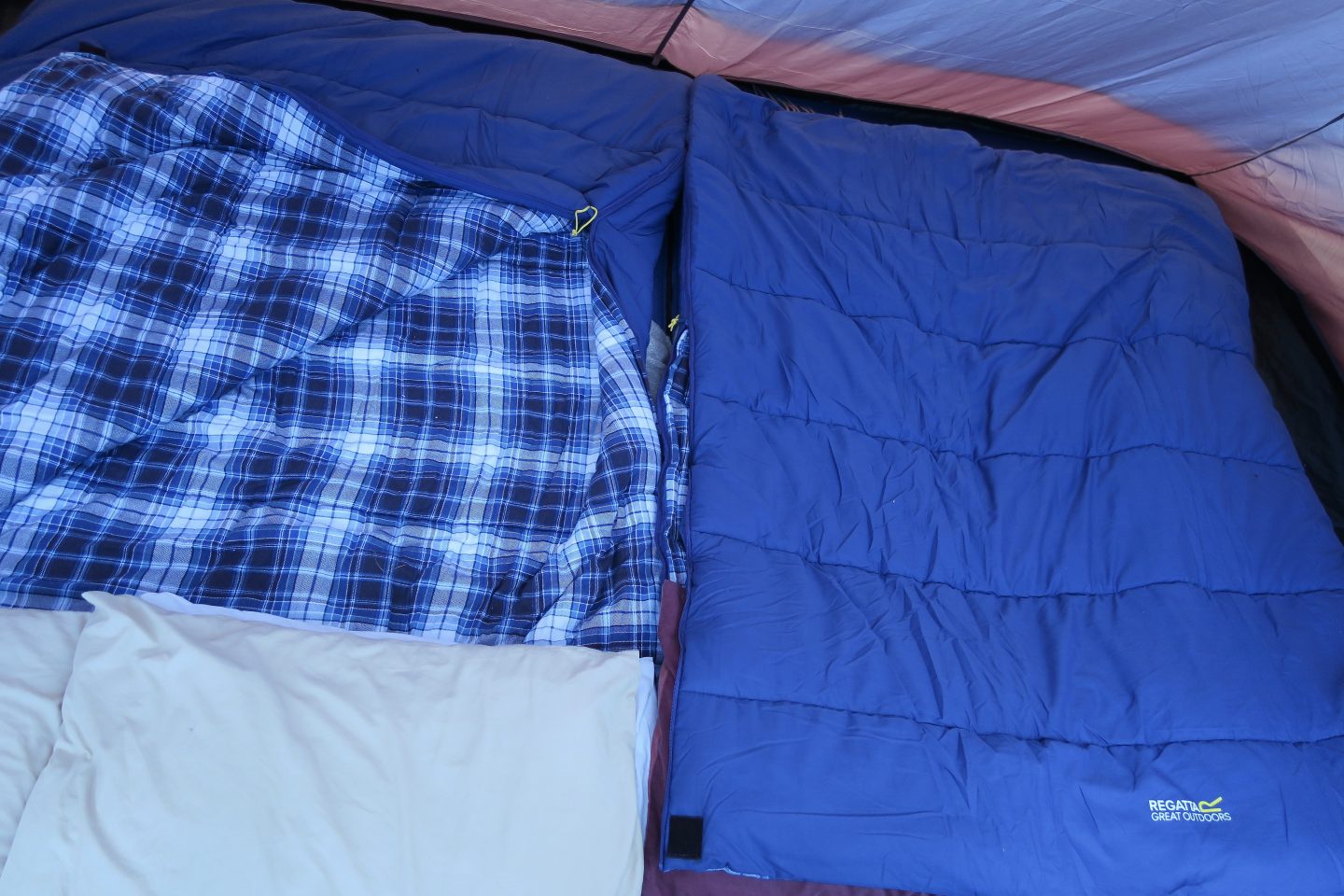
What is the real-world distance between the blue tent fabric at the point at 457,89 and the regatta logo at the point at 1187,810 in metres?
0.93

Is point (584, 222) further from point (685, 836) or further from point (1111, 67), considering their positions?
point (1111, 67)

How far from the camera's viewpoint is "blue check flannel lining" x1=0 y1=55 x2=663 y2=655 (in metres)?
1.11

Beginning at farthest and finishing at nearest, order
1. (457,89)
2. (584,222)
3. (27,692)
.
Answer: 1. (457,89)
2. (584,222)
3. (27,692)

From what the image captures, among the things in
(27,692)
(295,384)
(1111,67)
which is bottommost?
(27,692)

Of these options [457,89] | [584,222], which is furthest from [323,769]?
[457,89]

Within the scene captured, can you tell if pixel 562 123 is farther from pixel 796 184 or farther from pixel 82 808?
pixel 82 808

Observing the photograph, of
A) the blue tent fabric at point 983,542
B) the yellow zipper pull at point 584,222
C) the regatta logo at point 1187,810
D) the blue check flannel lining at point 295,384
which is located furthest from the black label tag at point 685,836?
the yellow zipper pull at point 584,222

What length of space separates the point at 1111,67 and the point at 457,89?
128 centimetres

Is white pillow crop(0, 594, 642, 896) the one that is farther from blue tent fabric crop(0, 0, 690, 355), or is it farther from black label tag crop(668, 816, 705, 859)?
blue tent fabric crop(0, 0, 690, 355)

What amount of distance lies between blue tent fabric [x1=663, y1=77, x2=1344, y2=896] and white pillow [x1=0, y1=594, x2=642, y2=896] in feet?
0.43

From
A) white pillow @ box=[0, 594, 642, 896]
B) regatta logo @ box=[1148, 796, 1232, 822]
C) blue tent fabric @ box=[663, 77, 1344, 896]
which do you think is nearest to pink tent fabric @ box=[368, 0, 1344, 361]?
blue tent fabric @ box=[663, 77, 1344, 896]

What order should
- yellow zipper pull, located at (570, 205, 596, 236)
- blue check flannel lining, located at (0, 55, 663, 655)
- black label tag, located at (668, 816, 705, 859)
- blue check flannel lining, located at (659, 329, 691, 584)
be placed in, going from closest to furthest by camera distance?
black label tag, located at (668, 816, 705, 859) → blue check flannel lining, located at (0, 55, 663, 655) → blue check flannel lining, located at (659, 329, 691, 584) → yellow zipper pull, located at (570, 205, 596, 236)

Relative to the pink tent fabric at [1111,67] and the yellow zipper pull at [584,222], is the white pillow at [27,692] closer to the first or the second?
the yellow zipper pull at [584,222]

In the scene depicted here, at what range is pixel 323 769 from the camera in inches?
34.4
